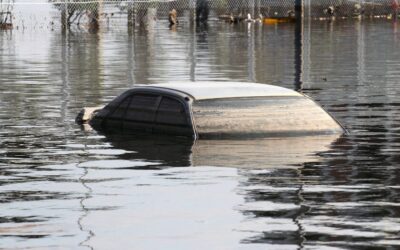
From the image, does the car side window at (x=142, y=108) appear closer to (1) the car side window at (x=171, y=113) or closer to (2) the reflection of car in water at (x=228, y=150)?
(1) the car side window at (x=171, y=113)

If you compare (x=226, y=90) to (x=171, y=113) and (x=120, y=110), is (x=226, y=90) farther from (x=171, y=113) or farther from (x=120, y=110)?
(x=120, y=110)

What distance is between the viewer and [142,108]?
28594 mm

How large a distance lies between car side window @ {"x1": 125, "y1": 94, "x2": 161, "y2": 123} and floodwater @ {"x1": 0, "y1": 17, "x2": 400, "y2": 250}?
2.64ft

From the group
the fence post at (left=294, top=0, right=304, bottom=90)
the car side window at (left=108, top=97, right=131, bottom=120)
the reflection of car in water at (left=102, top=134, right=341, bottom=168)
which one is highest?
the car side window at (left=108, top=97, right=131, bottom=120)

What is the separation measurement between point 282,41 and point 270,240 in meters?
60.7

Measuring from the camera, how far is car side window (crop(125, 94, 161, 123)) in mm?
28109

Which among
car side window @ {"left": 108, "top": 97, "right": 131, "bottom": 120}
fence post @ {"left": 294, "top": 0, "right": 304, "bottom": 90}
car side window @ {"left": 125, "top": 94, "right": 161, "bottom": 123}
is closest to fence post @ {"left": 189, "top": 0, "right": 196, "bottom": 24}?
fence post @ {"left": 294, "top": 0, "right": 304, "bottom": 90}

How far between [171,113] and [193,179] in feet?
21.5

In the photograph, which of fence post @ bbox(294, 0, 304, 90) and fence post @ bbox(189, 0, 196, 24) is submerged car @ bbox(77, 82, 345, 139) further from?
fence post @ bbox(189, 0, 196, 24)

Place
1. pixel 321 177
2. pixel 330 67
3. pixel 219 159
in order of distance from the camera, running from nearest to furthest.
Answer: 1. pixel 321 177
2. pixel 219 159
3. pixel 330 67

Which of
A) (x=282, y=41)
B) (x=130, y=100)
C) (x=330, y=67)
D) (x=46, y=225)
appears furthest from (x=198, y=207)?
(x=282, y=41)

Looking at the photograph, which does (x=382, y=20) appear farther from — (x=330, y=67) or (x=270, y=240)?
(x=270, y=240)

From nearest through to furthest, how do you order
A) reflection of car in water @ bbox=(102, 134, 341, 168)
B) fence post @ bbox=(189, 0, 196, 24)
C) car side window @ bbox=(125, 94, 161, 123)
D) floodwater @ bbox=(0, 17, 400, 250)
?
1. floodwater @ bbox=(0, 17, 400, 250)
2. reflection of car in water @ bbox=(102, 134, 341, 168)
3. car side window @ bbox=(125, 94, 161, 123)
4. fence post @ bbox=(189, 0, 196, 24)

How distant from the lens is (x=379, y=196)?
1912 cm
